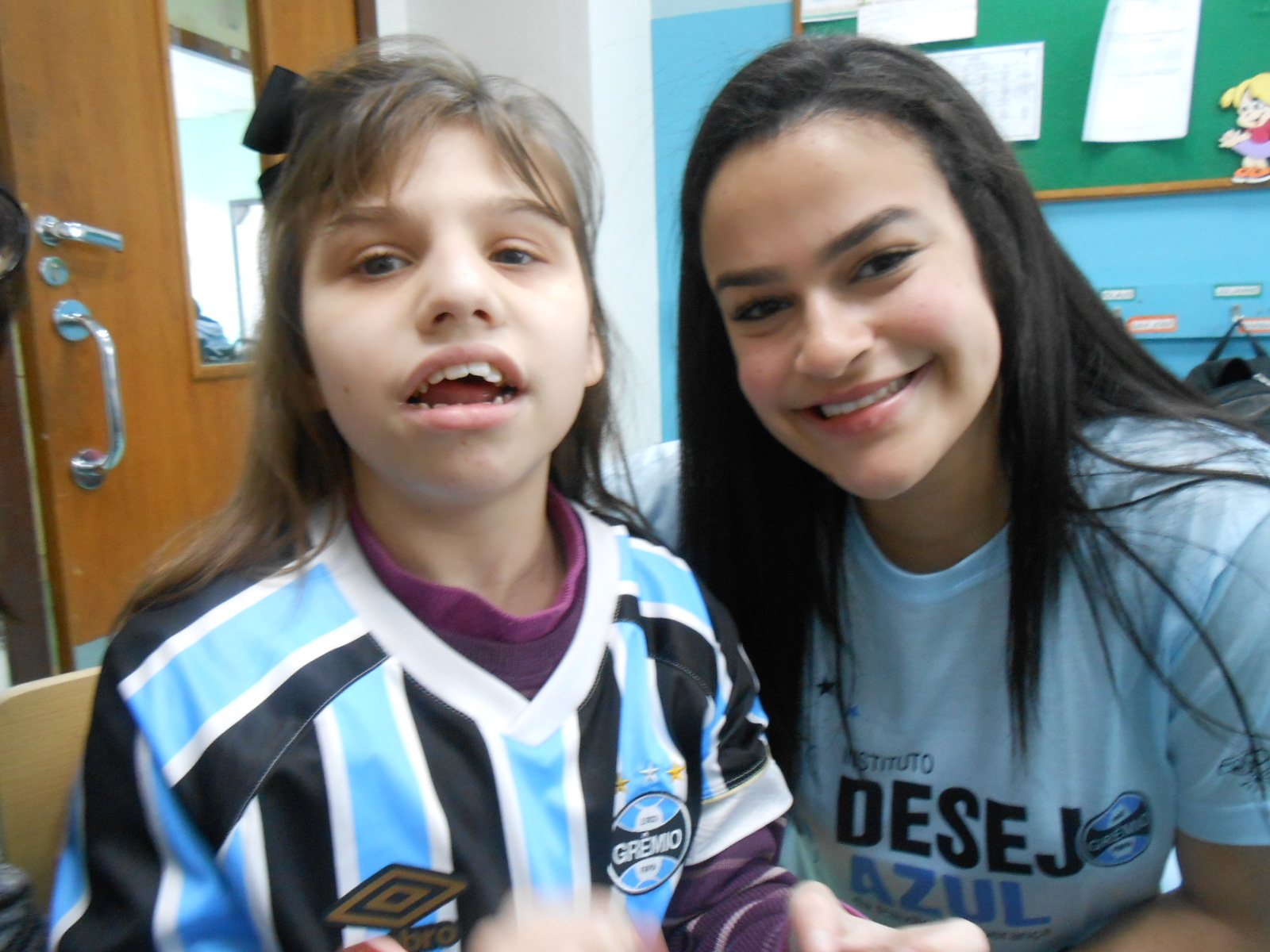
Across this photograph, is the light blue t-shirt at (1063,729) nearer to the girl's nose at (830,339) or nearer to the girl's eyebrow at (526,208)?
the girl's nose at (830,339)

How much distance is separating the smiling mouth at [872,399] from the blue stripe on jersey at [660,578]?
200 millimetres

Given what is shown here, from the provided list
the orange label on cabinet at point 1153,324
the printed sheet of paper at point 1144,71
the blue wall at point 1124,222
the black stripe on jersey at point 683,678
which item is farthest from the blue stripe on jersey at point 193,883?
the printed sheet of paper at point 1144,71

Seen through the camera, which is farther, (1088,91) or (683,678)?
(1088,91)

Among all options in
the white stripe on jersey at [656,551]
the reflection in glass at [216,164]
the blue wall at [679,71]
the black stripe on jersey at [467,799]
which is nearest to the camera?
the black stripe on jersey at [467,799]

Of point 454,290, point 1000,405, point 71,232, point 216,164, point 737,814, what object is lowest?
point 737,814

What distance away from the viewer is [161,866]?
1.74ft

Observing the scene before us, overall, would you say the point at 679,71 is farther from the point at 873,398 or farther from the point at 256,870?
the point at 256,870

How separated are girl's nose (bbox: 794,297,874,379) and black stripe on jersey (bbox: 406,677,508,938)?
393 millimetres

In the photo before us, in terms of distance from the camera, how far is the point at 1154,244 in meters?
1.84

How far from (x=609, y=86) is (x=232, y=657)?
1766 millimetres

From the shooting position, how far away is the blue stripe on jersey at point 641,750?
26.5 inches

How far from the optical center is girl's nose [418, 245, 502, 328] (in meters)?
0.59

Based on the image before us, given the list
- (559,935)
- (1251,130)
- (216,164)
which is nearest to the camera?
(559,935)

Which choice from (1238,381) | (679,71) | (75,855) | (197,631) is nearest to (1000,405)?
(197,631)
